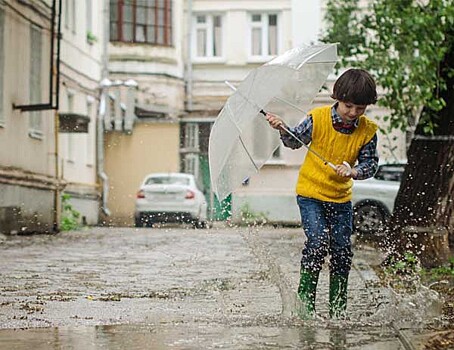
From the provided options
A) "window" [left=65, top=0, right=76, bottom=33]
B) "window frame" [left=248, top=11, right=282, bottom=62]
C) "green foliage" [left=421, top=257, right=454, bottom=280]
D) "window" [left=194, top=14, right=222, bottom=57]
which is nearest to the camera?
"green foliage" [left=421, top=257, right=454, bottom=280]

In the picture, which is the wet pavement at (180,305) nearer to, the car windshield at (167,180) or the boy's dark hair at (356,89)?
the boy's dark hair at (356,89)

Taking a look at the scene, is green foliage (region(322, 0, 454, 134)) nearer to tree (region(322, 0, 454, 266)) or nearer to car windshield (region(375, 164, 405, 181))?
tree (region(322, 0, 454, 266))

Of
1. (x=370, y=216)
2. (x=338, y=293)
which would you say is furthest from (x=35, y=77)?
(x=338, y=293)

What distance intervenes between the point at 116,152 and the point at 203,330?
3482 centimetres

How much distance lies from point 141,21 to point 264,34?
174 inches

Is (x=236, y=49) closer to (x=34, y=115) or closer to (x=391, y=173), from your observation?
Result: (x=391, y=173)

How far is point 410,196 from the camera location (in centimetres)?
1399

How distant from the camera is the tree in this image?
13.3 meters

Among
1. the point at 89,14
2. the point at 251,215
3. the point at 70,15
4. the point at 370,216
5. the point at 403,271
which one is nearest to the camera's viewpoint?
the point at 403,271

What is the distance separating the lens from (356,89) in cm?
766

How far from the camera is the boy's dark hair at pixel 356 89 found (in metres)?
7.66

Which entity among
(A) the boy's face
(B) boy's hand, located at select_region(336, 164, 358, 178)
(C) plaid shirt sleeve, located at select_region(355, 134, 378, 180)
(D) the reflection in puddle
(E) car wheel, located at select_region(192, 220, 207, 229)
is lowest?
(E) car wheel, located at select_region(192, 220, 207, 229)

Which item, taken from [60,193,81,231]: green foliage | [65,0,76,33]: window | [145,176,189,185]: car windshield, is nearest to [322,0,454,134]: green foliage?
[60,193,81,231]: green foliage

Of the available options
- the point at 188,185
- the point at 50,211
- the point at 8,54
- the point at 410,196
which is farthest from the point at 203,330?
the point at 188,185
